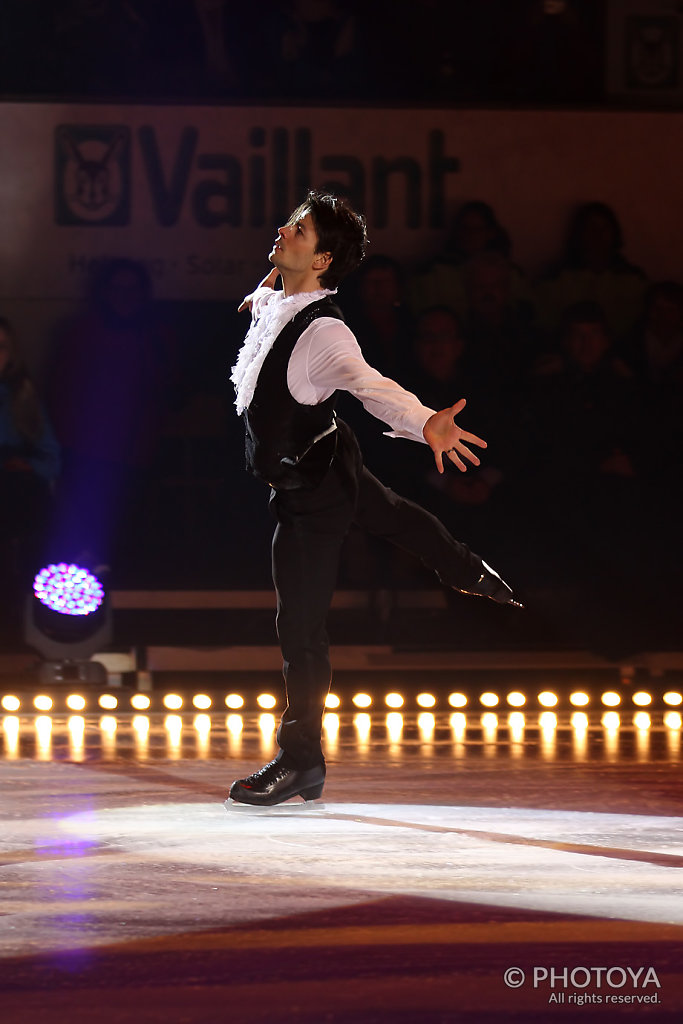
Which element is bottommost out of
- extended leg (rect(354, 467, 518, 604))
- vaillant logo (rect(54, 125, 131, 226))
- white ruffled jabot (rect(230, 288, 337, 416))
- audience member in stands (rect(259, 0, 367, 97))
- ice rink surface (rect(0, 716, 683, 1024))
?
ice rink surface (rect(0, 716, 683, 1024))

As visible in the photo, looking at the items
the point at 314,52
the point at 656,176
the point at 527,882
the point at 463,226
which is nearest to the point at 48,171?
the point at 314,52

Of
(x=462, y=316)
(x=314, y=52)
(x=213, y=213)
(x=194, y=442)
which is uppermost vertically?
(x=314, y=52)

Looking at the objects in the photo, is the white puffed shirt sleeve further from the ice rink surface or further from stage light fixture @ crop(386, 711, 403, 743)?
stage light fixture @ crop(386, 711, 403, 743)

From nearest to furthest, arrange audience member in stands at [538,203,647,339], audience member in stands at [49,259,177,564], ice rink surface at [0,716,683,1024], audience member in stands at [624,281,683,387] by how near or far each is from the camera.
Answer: ice rink surface at [0,716,683,1024] → audience member in stands at [49,259,177,564] → audience member in stands at [624,281,683,387] → audience member in stands at [538,203,647,339]

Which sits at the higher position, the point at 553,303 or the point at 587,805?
the point at 553,303

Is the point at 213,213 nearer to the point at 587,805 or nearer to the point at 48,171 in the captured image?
the point at 48,171

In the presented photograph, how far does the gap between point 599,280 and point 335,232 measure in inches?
119

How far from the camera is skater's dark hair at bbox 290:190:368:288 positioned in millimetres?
2992

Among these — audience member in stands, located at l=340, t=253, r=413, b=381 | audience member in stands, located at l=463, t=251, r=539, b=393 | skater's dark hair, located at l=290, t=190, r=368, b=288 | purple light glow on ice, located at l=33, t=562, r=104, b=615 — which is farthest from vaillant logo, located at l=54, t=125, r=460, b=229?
skater's dark hair, located at l=290, t=190, r=368, b=288

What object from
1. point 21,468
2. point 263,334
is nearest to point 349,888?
point 263,334

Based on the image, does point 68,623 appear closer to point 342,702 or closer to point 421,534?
point 342,702

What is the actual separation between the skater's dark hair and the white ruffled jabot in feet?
0.15

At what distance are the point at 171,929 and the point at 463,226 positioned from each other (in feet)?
13.2

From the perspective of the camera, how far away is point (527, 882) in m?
2.43
